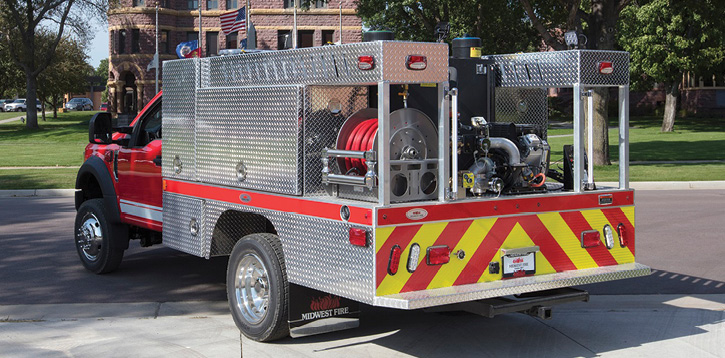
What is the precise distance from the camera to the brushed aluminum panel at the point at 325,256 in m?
5.55

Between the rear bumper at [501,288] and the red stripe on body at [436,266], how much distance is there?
50 mm

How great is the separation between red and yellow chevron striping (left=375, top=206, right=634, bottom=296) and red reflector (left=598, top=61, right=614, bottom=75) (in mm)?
1040

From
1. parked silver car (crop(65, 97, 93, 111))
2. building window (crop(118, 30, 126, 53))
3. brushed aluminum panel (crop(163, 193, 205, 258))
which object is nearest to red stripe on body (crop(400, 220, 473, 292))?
brushed aluminum panel (crop(163, 193, 205, 258))

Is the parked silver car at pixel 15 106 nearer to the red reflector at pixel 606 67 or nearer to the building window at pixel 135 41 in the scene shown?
the building window at pixel 135 41

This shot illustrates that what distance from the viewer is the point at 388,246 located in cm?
549

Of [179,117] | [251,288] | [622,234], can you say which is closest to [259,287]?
[251,288]

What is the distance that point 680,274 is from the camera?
9.34 meters

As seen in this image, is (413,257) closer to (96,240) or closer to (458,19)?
(96,240)

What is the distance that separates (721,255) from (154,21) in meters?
56.2

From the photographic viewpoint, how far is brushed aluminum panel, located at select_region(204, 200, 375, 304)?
5.55 metres

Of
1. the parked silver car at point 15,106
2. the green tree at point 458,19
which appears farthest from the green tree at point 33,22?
the parked silver car at point 15,106

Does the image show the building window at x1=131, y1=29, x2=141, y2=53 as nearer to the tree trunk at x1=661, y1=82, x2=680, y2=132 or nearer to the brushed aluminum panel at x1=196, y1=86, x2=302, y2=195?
the tree trunk at x1=661, y1=82, x2=680, y2=132

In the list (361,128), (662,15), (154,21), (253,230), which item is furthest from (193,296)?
(154,21)

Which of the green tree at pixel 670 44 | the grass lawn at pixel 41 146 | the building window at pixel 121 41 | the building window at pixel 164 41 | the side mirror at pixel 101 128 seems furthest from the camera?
the building window at pixel 121 41
